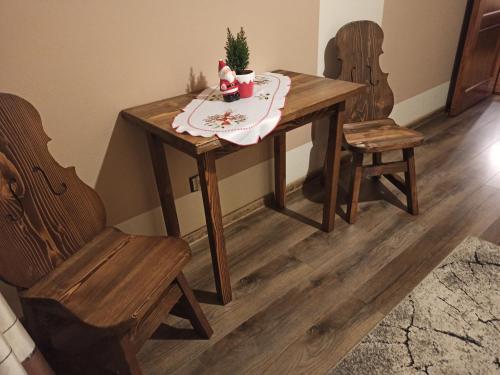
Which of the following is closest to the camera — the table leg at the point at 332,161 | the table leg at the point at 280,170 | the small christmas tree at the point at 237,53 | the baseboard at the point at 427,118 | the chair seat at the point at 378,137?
the small christmas tree at the point at 237,53

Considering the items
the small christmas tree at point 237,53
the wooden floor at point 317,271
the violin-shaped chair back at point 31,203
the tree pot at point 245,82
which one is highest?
the small christmas tree at point 237,53

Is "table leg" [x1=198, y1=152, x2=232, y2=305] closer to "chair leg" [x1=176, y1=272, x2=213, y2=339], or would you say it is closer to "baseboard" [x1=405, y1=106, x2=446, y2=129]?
"chair leg" [x1=176, y1=272, x2=213, y2=339]

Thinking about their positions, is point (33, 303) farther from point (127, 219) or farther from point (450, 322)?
point (450, 322)

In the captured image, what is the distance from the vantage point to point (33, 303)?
1109mm

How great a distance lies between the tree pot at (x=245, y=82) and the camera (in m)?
1.56

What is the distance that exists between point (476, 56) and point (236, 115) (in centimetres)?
291

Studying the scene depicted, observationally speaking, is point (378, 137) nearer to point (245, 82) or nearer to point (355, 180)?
point (355, 180)

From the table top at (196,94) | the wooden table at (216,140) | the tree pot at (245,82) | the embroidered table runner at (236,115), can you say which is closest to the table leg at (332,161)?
the wooden table at (216,140)

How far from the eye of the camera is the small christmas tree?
155cm

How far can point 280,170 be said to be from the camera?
216 cm

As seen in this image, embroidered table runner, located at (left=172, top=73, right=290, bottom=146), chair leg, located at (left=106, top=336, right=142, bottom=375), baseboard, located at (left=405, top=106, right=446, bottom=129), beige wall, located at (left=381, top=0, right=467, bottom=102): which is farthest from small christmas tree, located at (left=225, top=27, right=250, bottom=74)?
baseboard, located at (left=405, top=106, right=446, bottom=129)

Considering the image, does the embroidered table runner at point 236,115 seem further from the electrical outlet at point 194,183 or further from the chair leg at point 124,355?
the chair leg at point 124,355

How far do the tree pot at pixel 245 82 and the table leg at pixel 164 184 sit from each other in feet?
1.35

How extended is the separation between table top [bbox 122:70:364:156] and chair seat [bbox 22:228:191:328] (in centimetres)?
36
